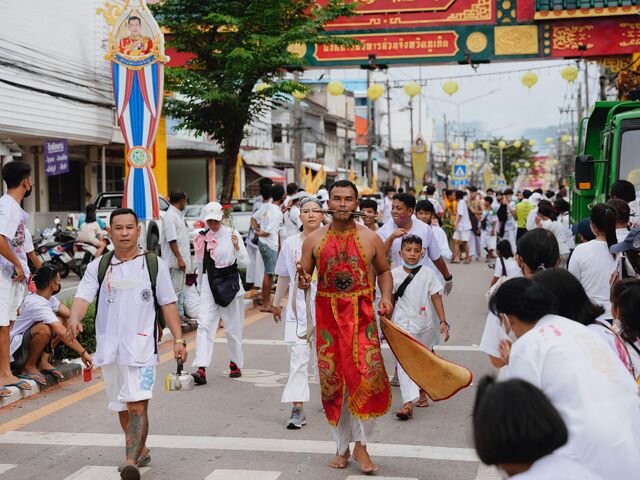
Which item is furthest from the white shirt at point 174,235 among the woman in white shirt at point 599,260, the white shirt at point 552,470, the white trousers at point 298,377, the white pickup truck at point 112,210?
the white shirt at point 552,470

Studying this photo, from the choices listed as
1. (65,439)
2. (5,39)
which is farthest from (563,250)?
(5,39)

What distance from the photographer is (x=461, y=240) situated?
Result: 76.5 ft

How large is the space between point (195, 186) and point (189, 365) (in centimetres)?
2704

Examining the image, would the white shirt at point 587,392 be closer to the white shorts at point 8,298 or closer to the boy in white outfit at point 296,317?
the boy in white outfit at point 296,317

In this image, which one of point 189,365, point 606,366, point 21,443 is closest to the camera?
point 606,366

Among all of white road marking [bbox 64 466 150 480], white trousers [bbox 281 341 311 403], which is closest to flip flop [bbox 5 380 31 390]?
white road marking [bbox 64 466 150 480]

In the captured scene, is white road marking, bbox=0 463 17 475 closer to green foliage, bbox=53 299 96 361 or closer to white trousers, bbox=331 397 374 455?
white trousers, bbox=331 397 374 455

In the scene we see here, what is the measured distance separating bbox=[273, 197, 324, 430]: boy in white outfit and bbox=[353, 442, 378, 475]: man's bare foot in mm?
1239

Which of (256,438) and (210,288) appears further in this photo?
(210,288)

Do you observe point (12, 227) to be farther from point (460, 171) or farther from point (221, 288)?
point (460, 171)

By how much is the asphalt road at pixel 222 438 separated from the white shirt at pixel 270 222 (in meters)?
5.19

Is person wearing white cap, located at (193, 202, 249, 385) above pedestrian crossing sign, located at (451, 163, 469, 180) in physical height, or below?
below

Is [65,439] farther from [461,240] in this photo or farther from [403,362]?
[461,240]

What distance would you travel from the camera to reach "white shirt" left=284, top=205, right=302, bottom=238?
14.3 metres
